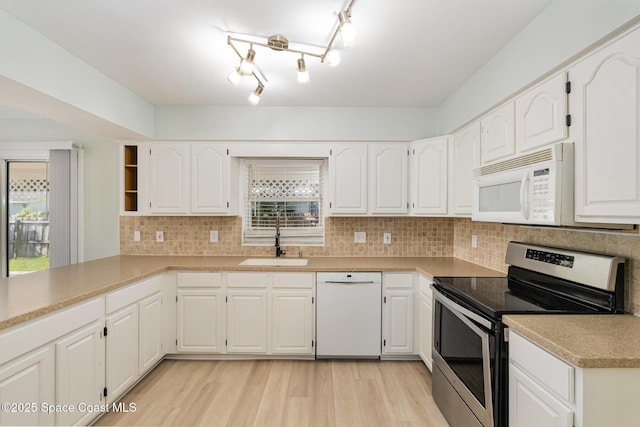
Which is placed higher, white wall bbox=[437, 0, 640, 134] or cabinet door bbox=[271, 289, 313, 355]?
white wall bbox=[437, 0, 640, 134]

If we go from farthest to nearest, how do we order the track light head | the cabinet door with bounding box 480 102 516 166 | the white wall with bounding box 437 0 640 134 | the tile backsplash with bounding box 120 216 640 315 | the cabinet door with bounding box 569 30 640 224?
the tile backsplash with bounding box 120 216 640 315, the cabinet door with bounding box 480 102 516 166, the track light head, the white wall with bounding box 437 0 640 134, the cabinet door with bounding box 569 30 640 224

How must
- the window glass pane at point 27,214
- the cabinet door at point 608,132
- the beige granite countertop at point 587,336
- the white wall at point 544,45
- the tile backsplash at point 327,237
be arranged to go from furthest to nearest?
the window glass pane at point 27,214 → the tile backsplash at point 327,237 → the white wall at point 544,45 → the cabinet door at point 608,132 → the beige granite countertop at point 587,336

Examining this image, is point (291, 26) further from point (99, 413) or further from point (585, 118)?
point (99, 413)

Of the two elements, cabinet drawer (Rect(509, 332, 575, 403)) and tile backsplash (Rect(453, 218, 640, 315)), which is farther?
tile backsplash (Rect(453, 218, 640, 315))

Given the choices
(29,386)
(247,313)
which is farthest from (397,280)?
(29,386)

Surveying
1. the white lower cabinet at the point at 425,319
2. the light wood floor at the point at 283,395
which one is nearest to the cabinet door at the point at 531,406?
the light wood floor at the point at 283,395

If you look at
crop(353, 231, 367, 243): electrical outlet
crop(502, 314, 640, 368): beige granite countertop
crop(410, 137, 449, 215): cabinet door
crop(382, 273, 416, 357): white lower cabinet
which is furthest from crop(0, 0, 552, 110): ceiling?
crop(382, 273, 416, 357): white lower cabinet

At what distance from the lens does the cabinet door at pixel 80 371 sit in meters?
1.67

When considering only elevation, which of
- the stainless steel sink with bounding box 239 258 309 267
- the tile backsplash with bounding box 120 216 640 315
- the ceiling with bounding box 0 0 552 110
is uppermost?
the ceiling with bounding box 0 0 552 110

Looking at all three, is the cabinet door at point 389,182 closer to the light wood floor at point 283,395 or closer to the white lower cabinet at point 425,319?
the white lower cabinet at point 425,319

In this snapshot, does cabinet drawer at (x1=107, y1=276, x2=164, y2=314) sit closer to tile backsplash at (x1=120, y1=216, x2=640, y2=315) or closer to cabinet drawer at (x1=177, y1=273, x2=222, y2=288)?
cabinet drawer at (x1=177, y1=273, x2=222, y2=288)

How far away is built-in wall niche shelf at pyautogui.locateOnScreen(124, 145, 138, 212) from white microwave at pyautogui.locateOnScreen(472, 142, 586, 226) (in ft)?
10.5

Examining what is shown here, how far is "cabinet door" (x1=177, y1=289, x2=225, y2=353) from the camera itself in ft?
9.27

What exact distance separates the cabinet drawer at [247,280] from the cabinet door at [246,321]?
45mm
